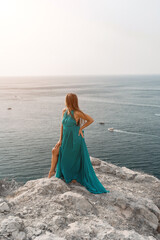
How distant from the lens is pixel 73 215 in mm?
7449

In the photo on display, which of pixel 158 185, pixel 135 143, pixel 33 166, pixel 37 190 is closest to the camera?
pixel 37 190

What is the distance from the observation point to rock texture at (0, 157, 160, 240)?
6.46 metres

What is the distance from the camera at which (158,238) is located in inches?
309

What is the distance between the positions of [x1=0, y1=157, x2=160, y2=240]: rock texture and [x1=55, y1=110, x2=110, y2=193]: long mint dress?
296 millimetres

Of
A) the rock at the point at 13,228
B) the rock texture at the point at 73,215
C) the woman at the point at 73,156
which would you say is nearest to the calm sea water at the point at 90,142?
the woman at the point at 73,156

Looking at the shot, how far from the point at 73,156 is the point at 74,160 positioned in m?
0.18

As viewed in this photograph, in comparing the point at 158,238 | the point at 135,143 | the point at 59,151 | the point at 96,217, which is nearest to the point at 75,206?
the point at 96,217

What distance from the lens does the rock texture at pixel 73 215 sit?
Answer: 21.2ft

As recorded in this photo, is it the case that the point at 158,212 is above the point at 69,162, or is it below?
below

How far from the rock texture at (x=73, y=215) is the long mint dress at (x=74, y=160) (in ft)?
0.97

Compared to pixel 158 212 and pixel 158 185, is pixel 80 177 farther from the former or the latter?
pixel 158 185

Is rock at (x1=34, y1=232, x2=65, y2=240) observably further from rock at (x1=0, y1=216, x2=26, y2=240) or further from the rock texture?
rock at (x1=0, y1=216, x2=26, y2=240)

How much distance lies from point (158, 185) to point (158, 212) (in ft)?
10.6

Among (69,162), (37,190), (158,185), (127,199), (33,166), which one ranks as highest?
(69,162)
